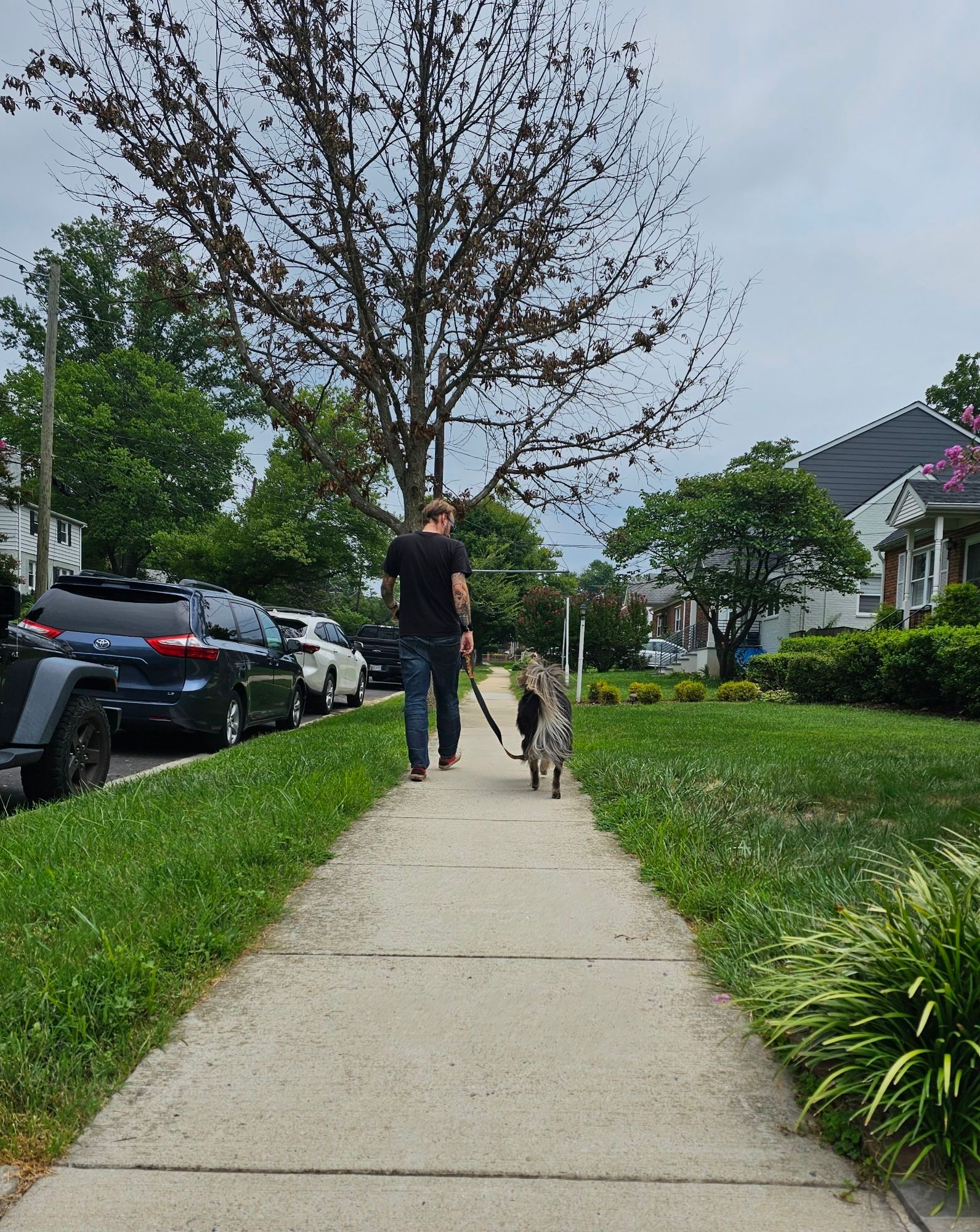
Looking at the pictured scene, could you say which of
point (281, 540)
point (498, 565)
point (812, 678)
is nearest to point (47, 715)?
point (812, 678)

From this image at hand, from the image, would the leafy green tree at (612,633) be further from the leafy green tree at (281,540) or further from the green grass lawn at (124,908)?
the green grass lawn at (124,908)

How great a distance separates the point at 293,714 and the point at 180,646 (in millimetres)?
4284

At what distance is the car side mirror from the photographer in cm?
623

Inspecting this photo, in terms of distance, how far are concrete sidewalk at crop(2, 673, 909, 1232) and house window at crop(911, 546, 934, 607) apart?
23.2 m

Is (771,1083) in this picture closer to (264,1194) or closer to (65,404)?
(264,1194)

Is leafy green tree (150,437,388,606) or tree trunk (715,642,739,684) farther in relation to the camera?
leafy green tree (150,437,388,606)

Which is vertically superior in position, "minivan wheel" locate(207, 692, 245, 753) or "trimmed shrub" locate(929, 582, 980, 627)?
"trimmed shrub" locate(929, 582, 980, 627)

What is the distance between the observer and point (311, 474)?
43.1m

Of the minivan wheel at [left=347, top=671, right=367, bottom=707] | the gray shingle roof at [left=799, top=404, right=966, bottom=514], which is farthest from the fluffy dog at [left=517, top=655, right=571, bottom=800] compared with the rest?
the gray shingle roof at [left=799, top=404, right=966, bottom=514]

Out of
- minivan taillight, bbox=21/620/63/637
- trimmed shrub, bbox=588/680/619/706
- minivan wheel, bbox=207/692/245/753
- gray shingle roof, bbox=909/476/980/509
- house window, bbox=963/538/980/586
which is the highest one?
gray shingle roof, bbox=909/476/980/509

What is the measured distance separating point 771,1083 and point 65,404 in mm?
51719

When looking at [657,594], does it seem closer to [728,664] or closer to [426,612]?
[728,664]

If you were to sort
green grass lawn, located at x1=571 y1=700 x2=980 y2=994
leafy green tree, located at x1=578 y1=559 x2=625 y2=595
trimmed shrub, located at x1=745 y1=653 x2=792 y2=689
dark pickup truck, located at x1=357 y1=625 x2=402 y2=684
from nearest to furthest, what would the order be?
1. green grass lawn, located at x1=571 y1=700 x2=980 y2=994
2. trimmed shrub, located at x1=745 y1=653 x2=792 y2=689
3. dark pickup truck, located at x1=357 y1=625 x2=402 y2=684
4. leafy green tree, located at x1=578 y1=559 x2=625 y2=595

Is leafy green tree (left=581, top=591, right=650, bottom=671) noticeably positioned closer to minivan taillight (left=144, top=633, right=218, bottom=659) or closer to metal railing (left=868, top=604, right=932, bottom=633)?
metal railing (left=868, top=604, right=932, bottom=633)
